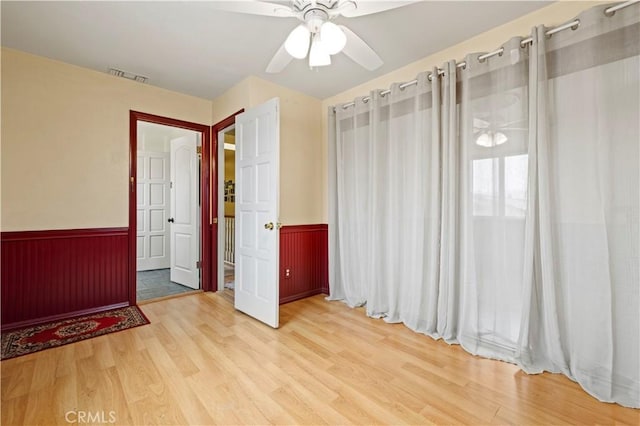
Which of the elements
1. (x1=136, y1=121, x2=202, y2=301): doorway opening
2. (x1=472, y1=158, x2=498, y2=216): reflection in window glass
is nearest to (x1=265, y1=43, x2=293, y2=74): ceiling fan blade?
(x1=472, y1=158, x2=498, y2=216): reflection in window glass

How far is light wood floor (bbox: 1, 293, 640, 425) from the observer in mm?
1524

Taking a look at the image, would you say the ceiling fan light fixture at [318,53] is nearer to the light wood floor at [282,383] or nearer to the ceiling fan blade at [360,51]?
the ceiling fan blade at [360,51]

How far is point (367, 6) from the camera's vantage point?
150 centimetres

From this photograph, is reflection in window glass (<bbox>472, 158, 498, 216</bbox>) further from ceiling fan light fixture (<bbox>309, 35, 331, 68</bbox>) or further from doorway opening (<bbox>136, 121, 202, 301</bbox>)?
doorway opening (<bbox>136, 121, 202, 301</bbox>)

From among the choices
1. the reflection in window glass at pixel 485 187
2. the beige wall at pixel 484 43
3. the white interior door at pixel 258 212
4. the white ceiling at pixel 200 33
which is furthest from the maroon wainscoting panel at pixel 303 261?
the reflection in window glass at pixel 485 187

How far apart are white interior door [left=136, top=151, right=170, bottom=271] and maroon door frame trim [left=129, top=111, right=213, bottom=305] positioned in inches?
73.5

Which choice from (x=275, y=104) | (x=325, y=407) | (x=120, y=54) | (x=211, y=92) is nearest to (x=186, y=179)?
(x=211, y=92)

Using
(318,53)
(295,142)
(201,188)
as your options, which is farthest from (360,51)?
(201,188)

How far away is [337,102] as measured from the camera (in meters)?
3.55

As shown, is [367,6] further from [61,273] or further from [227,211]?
[227,211]

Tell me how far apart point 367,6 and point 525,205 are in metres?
1.70

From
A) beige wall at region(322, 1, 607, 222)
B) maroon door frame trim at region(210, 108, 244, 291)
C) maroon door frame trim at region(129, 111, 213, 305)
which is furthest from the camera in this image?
maroon door frame trim at region(210, 108, 244, 291)

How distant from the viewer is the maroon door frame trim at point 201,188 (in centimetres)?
320

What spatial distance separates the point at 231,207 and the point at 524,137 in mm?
5386
